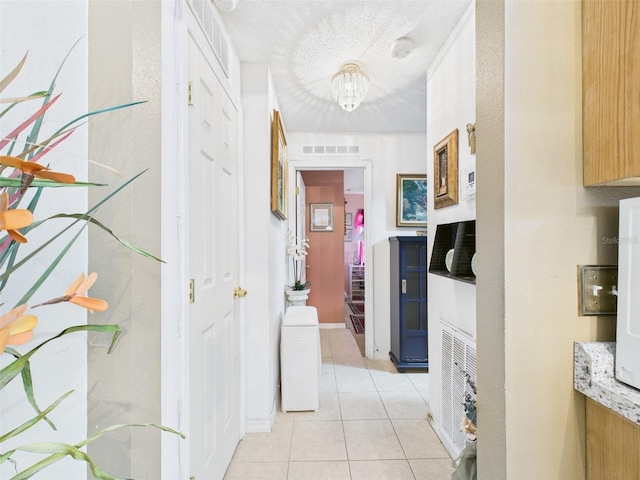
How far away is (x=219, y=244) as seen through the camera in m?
1.57

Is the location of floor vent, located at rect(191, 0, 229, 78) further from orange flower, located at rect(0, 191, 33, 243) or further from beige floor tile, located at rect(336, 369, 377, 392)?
beige floor tile, located at rect(336, 369, 377, 392)

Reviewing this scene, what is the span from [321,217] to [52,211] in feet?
13.5

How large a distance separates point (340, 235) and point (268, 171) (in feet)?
9.33

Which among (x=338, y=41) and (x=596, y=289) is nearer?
(x=596, y=289)

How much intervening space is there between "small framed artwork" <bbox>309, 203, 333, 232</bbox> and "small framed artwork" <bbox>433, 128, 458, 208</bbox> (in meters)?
2.83

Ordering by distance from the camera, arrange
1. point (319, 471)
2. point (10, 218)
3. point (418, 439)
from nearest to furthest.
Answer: point (10, 218), point (319, 471), point (418, 439)

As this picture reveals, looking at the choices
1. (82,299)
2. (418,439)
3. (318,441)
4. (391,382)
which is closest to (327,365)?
(391,382)

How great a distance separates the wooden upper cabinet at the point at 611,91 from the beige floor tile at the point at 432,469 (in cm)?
168

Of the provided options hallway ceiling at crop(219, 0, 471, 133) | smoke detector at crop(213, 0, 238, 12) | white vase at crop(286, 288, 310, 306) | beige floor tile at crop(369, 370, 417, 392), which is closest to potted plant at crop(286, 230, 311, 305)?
white vase at crop(286, 288, 310, 306)

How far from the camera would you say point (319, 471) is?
1.66 meters

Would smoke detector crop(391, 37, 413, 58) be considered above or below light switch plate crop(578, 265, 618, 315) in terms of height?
above

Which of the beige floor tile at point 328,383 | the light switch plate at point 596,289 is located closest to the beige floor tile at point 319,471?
the beige floor tile at point 328,383

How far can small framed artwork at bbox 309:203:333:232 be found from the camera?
15.7ft

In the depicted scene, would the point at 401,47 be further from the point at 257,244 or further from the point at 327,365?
the point at 327,365
